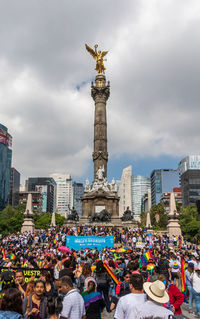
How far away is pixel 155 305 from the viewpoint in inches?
164

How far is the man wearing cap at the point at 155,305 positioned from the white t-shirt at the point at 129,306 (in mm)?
118

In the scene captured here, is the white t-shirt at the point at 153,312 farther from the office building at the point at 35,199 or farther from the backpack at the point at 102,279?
the office building at the point at 35,199

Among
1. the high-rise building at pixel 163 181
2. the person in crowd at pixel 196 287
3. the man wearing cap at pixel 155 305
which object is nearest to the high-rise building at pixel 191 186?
the high-rise building at pixel 163 181

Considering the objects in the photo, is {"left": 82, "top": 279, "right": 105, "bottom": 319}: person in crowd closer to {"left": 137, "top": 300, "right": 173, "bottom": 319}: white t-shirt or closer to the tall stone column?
{"left": 137, "top": 300, "right": 173, "bottom": 319}: white t-shirt

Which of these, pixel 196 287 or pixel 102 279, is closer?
pixel 102 279

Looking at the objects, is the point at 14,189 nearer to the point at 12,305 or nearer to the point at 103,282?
the point at 103,282

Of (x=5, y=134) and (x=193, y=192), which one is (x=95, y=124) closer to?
(x=193, y=192)

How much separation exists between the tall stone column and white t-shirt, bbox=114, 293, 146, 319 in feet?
149

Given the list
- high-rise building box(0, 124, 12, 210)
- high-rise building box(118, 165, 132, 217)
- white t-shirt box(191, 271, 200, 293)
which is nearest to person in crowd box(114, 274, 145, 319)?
white t-shirt box(191, 271, 200, 293)

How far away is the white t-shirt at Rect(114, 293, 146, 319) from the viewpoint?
4305 millimetres

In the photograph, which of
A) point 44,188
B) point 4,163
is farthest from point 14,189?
point 44,188

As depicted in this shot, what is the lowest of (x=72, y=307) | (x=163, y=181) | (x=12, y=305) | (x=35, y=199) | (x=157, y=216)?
(x=72, y=307)

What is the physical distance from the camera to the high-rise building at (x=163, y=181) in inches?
6683

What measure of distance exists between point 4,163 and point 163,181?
313 ft
